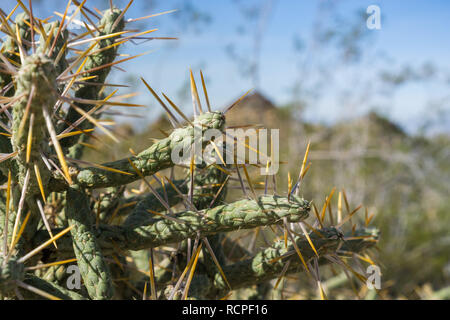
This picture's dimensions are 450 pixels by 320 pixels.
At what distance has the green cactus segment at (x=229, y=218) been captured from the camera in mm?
740

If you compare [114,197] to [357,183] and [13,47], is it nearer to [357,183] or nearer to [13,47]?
[13,47]

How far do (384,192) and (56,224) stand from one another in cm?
569

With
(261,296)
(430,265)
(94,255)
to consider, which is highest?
(94,255)

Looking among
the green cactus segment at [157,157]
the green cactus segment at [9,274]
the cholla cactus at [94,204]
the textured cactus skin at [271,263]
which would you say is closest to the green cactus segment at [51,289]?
the cholla cactus at [94,204]

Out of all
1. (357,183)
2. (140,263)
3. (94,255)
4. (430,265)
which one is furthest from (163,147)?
(357,183)

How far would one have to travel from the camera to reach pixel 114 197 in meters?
1.04

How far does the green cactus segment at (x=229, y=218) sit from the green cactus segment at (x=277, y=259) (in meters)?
0.17

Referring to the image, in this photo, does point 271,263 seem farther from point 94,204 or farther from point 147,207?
point 94,204

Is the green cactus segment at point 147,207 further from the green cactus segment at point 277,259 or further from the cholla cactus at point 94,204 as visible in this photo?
the green cactus segment at point 277,259

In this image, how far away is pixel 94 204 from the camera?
40.9 inches

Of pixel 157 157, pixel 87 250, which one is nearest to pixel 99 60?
pixel 157 157

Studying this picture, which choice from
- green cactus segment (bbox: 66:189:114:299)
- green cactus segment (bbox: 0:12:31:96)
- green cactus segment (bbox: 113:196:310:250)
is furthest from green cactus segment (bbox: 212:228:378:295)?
green cactus segment (bbox: 0:12:31:96)

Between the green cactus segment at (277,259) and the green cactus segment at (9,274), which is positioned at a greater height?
the green cactus segment at (9,274)

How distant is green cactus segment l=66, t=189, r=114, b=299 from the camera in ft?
2.45
